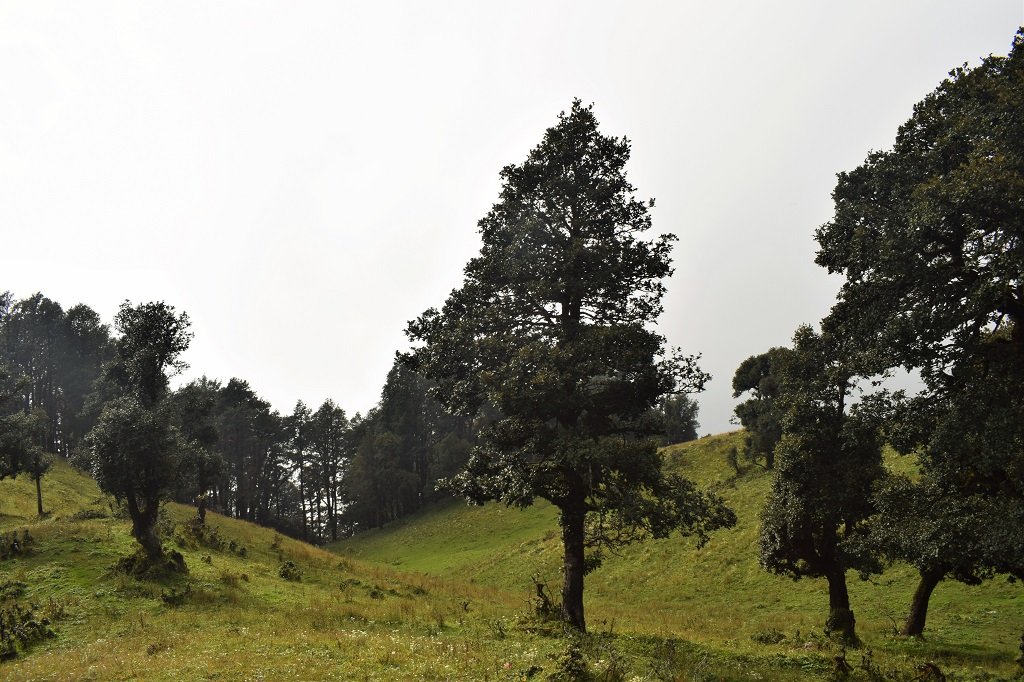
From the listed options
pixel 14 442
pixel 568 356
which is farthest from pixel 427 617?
pixel 14 442

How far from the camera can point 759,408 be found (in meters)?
56.5

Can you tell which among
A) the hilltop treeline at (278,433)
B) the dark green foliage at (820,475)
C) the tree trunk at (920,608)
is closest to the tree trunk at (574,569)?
the dark green foliage at (820,475)

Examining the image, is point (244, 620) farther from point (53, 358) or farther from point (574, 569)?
point (53, 358)

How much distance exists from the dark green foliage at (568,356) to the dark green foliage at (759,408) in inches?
1280

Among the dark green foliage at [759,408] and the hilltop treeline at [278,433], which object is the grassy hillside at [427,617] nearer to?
the dark green foliage at [759,408]

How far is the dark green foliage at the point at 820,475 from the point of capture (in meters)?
20.3

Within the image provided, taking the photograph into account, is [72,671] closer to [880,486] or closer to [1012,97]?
[880,486]

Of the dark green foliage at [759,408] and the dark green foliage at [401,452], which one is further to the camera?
the dark green foliage at [401,452]

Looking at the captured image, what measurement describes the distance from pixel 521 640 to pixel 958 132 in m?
16.9

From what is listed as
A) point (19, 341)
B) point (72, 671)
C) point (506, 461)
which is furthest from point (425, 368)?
point (19, 341)

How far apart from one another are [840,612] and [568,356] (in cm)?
1505

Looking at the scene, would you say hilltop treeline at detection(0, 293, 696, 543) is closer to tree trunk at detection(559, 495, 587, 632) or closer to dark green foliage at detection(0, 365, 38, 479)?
dark green foliage at detection(0, 365, 38, 479)

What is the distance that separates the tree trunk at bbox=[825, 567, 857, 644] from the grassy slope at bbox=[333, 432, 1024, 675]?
2.54 ft

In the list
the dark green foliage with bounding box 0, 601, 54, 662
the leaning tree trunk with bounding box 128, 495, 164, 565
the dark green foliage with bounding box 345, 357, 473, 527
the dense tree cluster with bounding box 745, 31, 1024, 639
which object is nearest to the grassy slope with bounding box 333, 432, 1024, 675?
the dense tree cluster with bounding box 745, 31, 1024, 639
